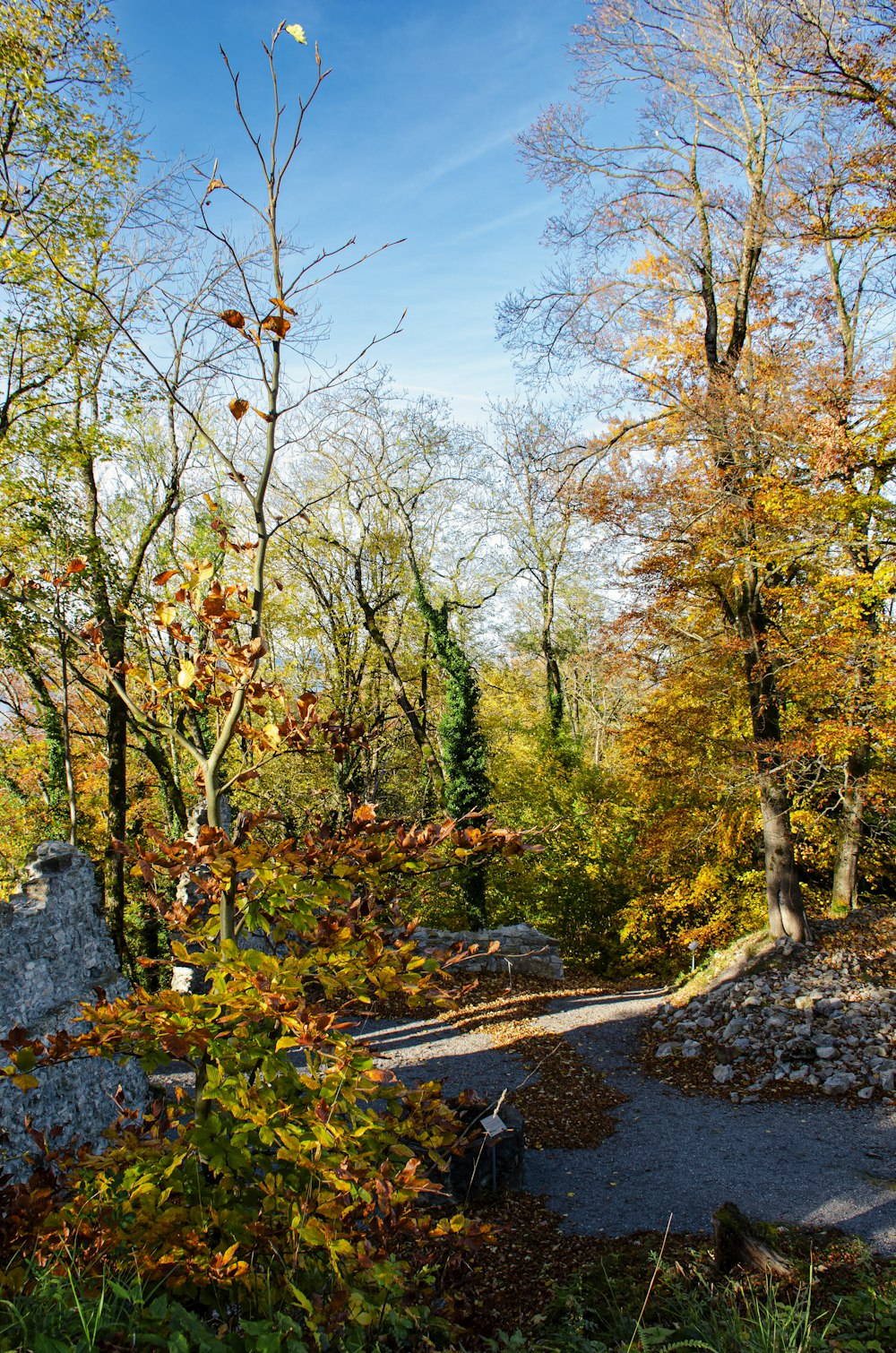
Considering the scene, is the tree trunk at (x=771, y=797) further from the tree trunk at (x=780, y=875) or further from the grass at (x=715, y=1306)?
the grass at (x=715, y=1306)

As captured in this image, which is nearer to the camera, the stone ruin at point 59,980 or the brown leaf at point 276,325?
the brown leaf at point 276,325

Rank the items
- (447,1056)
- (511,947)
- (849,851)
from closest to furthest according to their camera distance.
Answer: (447,1056) < (849,851) < (511,947)

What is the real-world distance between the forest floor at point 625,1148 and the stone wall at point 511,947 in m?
2.23

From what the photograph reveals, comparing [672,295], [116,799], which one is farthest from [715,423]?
[116,799]

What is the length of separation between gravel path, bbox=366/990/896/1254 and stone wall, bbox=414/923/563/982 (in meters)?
3.82

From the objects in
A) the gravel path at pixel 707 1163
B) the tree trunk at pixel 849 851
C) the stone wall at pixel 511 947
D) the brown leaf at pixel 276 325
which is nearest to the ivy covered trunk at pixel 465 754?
the stone wall at pixel 511 947

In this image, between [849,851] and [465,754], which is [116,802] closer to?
[465,754]

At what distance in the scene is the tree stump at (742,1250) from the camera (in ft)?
11.5

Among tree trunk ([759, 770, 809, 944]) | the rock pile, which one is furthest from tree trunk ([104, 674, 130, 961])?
tree trunk ([759, 770, 809, 944])

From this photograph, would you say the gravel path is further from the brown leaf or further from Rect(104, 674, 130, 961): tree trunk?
Rect(104, 674, 130, 961): tree trunk

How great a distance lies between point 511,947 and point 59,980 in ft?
28.4

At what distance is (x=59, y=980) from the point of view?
4.97m

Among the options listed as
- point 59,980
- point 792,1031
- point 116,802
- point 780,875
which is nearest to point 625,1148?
point 792,1031

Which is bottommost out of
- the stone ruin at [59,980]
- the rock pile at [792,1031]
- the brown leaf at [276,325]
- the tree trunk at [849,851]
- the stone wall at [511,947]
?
the stone wall at [511,947]
